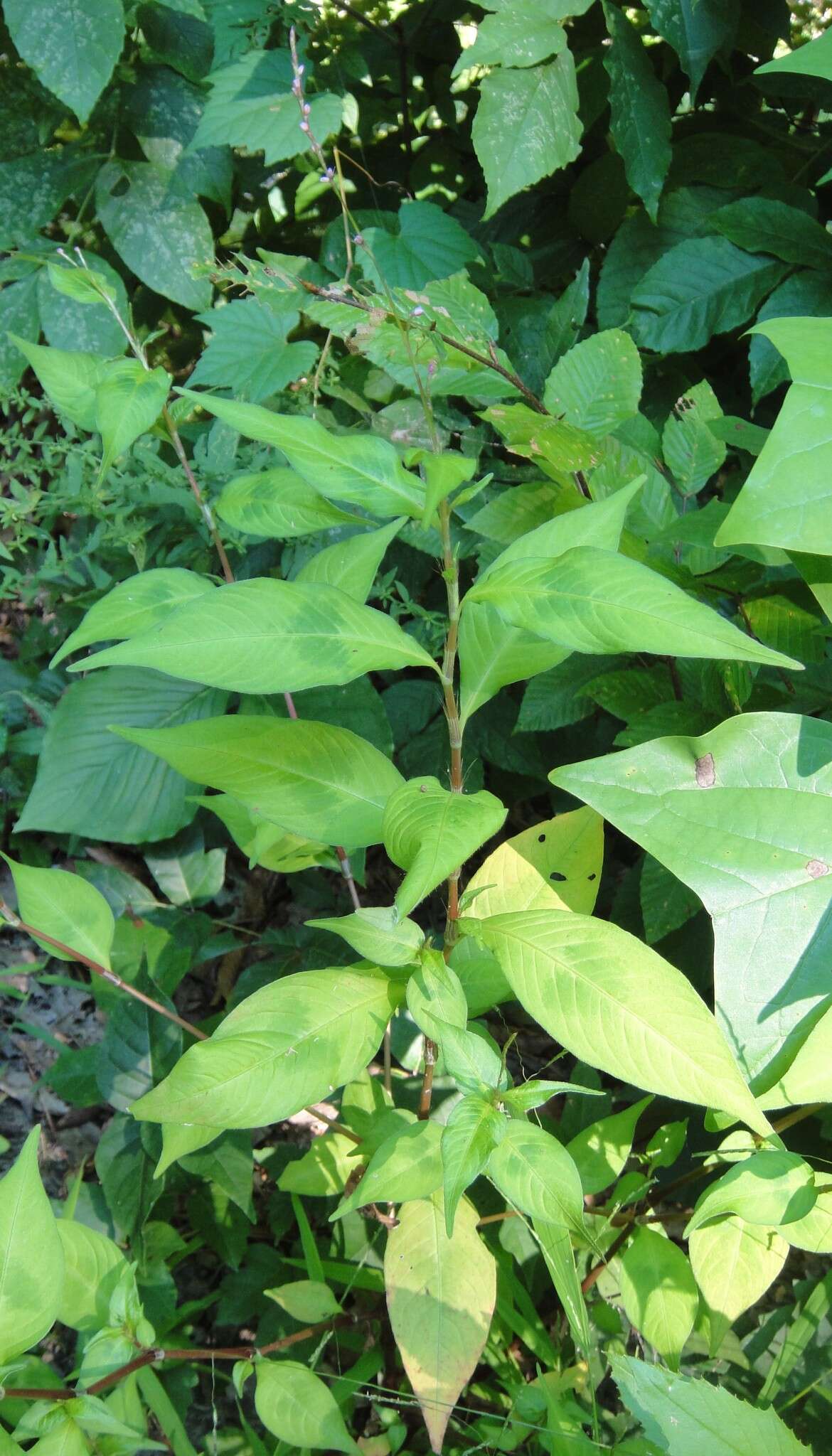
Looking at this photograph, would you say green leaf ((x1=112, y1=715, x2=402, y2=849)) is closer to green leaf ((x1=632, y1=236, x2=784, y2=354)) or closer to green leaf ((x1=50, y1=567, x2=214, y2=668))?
green leaf ((x1=50, y1=567, x2=214, y2=668))

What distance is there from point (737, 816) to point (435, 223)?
4.21ft

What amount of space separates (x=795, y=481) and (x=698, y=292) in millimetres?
914

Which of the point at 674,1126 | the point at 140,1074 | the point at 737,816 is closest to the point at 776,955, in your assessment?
the point at 737,816

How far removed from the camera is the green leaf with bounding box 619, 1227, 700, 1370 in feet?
3.50

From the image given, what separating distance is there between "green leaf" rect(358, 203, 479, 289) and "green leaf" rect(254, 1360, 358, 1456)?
1601 millimetres

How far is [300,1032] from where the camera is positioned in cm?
83

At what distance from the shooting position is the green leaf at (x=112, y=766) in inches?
64.7

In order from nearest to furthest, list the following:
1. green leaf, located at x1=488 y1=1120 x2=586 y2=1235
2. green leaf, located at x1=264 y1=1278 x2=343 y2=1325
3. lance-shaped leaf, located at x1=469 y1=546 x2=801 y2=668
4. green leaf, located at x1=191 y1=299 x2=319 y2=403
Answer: lance-shaped leaf, located at x1=469 y1=546 x2=801 y2=668, green leaf, located at x1=488 y1=1120 x2=586 y2=1235, green leaf, located at x1=264 y1=1278 x2=343 y2=1325, green leaf, located at x1=191 y1=299 x2=319 y2=403

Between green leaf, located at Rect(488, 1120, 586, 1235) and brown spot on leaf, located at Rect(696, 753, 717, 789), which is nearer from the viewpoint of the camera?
green leaf, located at Rect(488, 1120, 586, 1235)

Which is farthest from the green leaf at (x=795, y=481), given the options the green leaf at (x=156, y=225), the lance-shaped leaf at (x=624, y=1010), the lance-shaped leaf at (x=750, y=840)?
the green leaf at (x=156, y=225)

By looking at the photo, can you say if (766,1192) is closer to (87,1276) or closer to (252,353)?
(87,1276)

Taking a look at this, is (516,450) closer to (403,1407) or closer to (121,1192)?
(121,1192)

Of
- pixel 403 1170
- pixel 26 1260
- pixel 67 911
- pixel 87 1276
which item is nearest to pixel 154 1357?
pixel 87 1276

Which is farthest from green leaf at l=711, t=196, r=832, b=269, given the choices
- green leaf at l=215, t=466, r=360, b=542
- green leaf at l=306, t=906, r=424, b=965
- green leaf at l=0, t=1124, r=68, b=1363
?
green leaf at l=0, t=1124, r=68, b=1363
